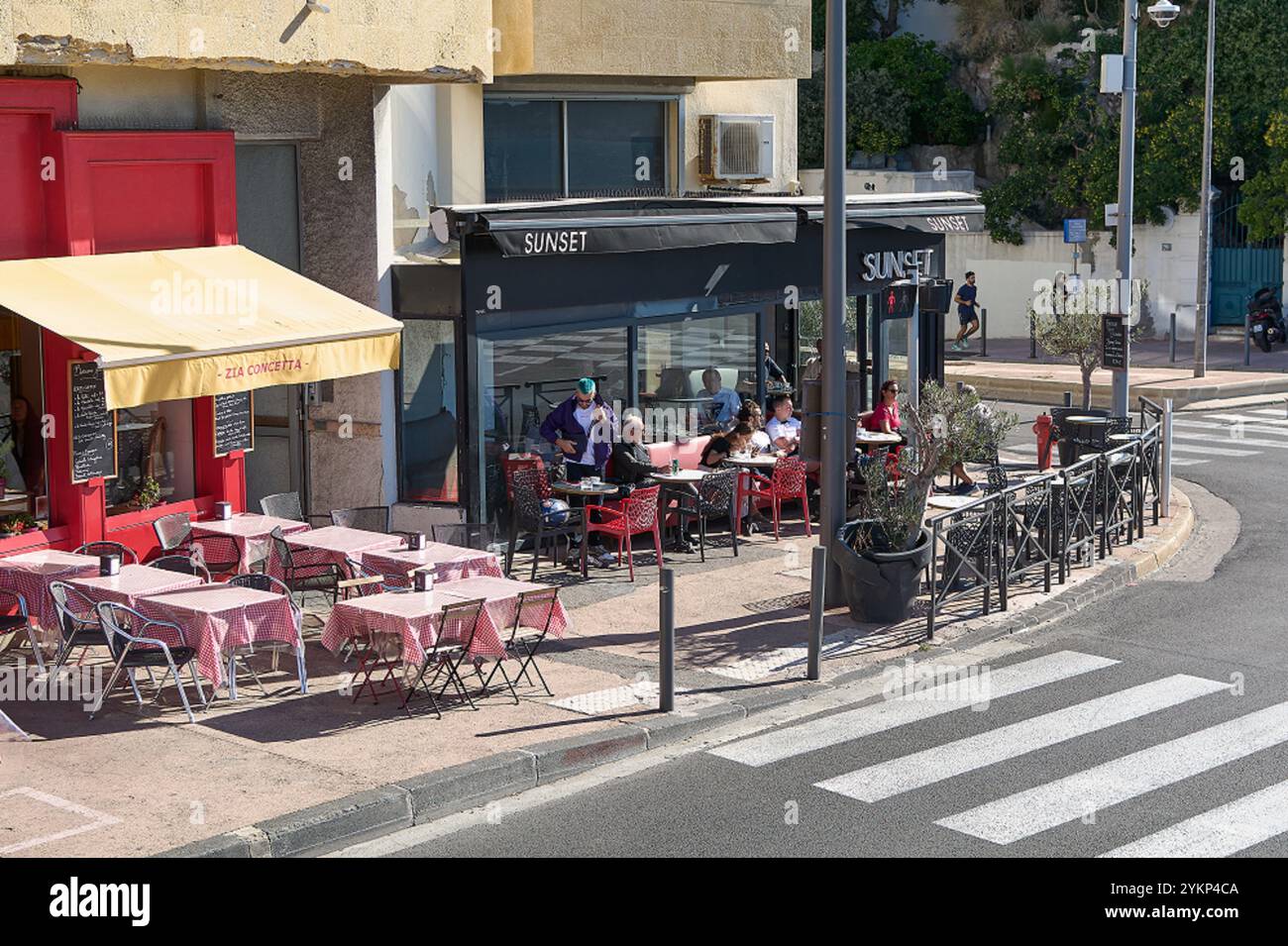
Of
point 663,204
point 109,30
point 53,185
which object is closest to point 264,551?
point 53,185

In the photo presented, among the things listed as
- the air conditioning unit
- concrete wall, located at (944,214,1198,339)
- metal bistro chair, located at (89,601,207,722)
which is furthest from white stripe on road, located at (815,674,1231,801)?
concrete wall, located at (944,214,1198,339)

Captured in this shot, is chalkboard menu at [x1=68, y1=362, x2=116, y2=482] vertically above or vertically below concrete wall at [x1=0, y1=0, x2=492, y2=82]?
below

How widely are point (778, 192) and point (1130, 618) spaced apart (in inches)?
381

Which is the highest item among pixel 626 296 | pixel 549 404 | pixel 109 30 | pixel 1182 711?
pixel 109 30

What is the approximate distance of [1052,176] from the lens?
40375mm

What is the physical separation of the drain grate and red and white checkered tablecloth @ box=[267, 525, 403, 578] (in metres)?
3.14

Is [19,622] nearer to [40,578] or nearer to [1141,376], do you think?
[40,578]

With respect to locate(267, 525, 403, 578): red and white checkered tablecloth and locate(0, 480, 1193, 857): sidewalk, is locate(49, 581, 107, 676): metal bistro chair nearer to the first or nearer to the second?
locate(0, 480, 1193, 857): sidewalk

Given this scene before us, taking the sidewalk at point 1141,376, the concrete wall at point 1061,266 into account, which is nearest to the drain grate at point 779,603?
the sidewalk at point 1141,376

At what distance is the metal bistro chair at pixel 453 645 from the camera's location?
38.7 feet

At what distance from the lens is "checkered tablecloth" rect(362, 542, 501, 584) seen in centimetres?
1356

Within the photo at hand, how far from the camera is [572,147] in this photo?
780 inches
